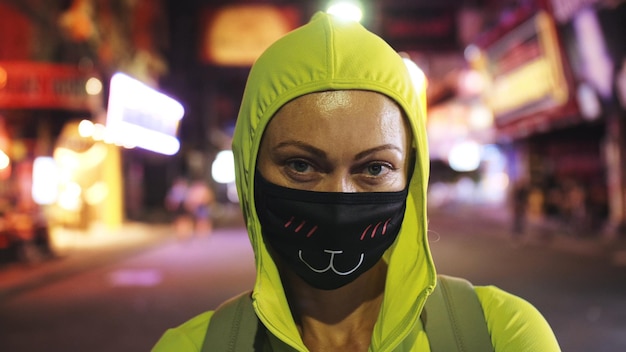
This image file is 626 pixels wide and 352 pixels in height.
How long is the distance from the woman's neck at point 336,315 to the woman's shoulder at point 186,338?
0.27 m

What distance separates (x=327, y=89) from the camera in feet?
4.58

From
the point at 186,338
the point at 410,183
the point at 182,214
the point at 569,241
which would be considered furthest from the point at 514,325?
the point at 182,214

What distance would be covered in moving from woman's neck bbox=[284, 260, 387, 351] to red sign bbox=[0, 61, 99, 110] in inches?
456

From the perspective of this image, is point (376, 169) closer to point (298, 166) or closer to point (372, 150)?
point (372, 150)

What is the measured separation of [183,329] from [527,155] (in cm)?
2490

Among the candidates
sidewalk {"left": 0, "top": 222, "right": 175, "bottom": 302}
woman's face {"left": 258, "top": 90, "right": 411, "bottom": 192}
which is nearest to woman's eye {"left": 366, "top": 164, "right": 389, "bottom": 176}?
woman's face {"left": 258, "top": 90, "right": 411, "bottom": 192}

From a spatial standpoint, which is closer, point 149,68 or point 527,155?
point 149,68

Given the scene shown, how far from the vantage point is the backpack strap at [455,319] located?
4.60 ft

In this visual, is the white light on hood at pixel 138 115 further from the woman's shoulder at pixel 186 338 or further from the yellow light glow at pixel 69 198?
the woman's shoulder at pixel 186 338

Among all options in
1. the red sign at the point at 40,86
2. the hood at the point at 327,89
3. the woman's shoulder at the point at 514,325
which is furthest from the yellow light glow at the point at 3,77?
the woman's shoulder at the point at 514,325

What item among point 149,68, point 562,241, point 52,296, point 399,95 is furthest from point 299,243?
point 149,68

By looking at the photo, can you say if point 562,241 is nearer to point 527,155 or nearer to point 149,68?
point 527,155

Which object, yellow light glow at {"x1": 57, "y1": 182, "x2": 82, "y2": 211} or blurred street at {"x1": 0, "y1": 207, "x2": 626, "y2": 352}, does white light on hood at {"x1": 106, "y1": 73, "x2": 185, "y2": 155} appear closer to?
blurred street at {"x1": 0, "y1": 207, "x2": 626, "y2": 352}

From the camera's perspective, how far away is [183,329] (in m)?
→ 1.56
